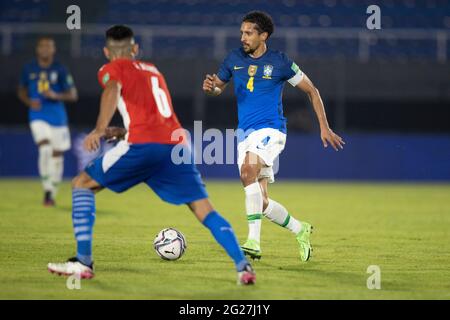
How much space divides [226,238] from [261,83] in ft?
7.54

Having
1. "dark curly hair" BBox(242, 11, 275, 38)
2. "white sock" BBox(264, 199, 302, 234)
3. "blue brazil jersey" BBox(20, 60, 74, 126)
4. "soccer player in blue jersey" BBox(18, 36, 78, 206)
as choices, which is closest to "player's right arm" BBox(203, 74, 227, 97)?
"dark curly hair" BBox(242, 11, 275, 38)

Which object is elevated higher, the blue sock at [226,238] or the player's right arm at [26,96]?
the player's right arm at [26,96]

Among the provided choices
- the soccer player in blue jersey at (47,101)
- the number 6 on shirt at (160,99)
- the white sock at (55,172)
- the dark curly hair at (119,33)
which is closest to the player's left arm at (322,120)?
the number 6 on shirt at (160,99)

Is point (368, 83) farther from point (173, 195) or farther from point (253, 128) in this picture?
point (173, 195)

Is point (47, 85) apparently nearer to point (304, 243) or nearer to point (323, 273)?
point (304, 243)

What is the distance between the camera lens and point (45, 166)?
571 inches

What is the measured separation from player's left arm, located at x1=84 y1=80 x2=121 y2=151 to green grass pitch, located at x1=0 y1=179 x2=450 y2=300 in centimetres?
111

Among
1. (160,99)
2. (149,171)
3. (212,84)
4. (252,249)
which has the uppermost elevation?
(212,84)

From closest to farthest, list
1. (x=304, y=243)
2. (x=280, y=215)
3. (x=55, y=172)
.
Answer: (x=304, y=243) < (x=280, y=215) < (x=55, y=172)

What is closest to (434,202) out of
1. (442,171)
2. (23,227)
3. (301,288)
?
(442,171)

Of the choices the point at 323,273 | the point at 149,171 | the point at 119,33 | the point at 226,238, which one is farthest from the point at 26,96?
the point at 226,238

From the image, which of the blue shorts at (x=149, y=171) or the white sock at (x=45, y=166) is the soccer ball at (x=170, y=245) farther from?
the white sock at (x=45, y=166)

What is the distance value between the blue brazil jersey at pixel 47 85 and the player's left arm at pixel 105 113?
821 cm

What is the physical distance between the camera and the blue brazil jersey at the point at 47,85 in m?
14.8
